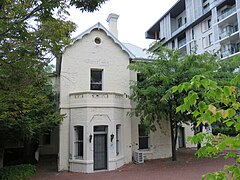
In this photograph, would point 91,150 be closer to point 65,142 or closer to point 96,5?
point 65,142

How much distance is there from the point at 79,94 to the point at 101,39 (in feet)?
14.7

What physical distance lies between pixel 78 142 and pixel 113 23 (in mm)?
11018

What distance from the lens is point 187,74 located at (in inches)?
513

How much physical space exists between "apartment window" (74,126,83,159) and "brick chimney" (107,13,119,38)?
30.0 ft

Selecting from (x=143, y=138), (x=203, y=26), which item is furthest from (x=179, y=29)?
(x=143, y=138)

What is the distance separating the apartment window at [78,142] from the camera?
13.8 meters

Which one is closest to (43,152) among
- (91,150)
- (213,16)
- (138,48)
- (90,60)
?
(91,150)

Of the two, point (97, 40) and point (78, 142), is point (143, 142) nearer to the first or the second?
point (78, 142)

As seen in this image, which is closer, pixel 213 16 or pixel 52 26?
pixel 52 26

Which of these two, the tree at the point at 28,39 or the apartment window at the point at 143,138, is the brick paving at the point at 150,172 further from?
the tree at the point at 28,39

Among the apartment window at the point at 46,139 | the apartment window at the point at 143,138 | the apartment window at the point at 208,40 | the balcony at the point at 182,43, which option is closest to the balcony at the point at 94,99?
the apartment window at the point at 143,138

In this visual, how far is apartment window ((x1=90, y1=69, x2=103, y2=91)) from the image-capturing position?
50.7 ft

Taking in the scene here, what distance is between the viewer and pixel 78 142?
14.0 m

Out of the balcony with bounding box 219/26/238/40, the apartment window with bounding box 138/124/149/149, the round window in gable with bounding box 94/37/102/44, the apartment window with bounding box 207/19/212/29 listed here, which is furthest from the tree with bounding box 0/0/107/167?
the apartment window with bounding box 207/19/212/29
